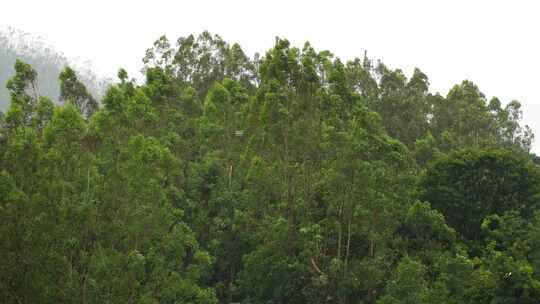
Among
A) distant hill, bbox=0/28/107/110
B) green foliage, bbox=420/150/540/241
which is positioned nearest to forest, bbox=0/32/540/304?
green foliage, bbox=420/150/540/241

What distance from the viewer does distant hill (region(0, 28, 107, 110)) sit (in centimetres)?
14600

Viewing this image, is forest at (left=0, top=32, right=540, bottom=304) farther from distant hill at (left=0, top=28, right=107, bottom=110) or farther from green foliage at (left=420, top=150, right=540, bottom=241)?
distant hill at (left=0, top=28, right=107, bottom=110)

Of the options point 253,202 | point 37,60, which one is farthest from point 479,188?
point 37,60

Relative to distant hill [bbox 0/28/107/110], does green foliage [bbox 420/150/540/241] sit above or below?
below

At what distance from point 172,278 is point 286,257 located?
6.45m

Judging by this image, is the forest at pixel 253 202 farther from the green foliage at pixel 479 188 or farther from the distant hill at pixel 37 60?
the distant hill at pixel 37 60

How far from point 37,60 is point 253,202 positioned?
5632 inches

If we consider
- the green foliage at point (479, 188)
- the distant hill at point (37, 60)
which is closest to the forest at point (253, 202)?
the green foliage at point (479, 188)

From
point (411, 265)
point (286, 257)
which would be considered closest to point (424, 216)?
point (411, 265)

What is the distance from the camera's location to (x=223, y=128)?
1195 inches

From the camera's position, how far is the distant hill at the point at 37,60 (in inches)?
5748

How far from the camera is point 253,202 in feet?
87.9

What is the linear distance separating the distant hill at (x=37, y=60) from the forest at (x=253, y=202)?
116751mm

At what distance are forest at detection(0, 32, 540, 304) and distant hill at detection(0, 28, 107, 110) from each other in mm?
116751
